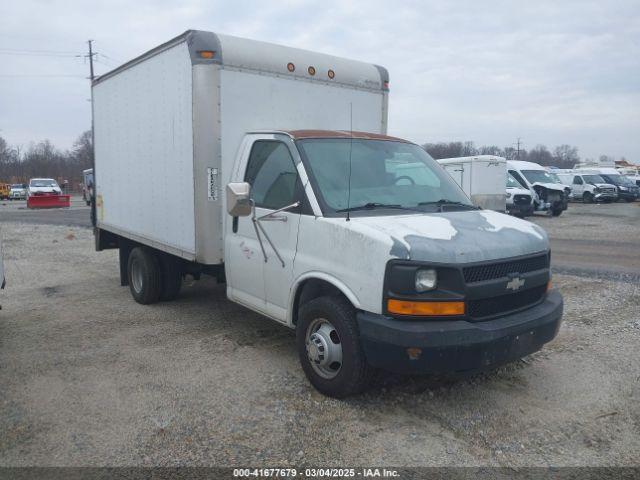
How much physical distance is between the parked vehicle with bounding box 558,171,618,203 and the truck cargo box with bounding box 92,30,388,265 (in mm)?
30906

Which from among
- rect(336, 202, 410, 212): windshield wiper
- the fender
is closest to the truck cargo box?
the fender

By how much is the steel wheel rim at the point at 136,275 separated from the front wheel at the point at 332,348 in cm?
378

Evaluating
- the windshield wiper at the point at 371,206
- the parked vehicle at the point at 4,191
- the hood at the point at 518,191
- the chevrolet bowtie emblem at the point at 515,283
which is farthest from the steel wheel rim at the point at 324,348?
the parked vehicle at the point at 4,191

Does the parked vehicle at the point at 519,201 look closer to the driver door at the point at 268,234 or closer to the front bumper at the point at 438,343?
the driver door at the point at 268,234

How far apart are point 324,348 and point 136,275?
4.31 meters

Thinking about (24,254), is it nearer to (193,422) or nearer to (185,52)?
(185,52)

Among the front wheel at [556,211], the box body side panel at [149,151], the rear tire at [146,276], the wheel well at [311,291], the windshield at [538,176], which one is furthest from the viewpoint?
the windshield at [538,176]

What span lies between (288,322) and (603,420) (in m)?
2.58

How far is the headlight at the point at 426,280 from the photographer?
149 inches

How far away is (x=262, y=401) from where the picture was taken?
14.6ft

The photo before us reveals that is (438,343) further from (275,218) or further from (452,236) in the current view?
(275,218)

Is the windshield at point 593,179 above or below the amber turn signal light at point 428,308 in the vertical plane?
above

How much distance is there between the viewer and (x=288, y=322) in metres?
4.89

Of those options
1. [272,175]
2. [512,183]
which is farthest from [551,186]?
[272,175]
